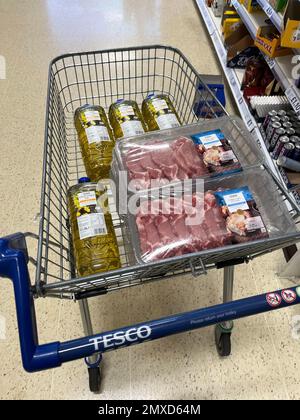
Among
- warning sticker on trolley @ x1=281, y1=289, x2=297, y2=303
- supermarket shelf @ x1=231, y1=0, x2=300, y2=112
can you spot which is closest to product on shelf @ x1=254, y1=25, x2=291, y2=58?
supermarket shelf @ x1=231, y1=0, x2=300, y2=112

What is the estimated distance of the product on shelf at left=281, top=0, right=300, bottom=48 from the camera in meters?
1.42

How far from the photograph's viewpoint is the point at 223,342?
1.29 meters

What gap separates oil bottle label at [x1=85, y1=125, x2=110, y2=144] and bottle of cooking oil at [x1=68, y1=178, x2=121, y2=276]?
24cm

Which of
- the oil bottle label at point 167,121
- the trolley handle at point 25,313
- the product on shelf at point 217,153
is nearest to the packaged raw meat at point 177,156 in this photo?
the product on shelf at point 217,153

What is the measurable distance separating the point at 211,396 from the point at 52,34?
10.1ft

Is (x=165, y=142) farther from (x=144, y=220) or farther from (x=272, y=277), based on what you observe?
(x=272, y=277)

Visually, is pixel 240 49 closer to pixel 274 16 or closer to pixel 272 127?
pixel 274 16

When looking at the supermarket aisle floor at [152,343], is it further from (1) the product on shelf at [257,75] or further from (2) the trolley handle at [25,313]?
(1) the product on shelf at [257,75]

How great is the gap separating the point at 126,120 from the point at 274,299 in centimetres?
80

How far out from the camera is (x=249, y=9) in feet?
6.75

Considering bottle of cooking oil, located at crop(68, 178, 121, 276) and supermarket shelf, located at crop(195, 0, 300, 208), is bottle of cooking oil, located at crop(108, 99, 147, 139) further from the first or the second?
supermarket shelf, located at crop(195, 0, 300, 208)

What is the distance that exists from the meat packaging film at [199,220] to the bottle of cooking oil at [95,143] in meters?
0.32

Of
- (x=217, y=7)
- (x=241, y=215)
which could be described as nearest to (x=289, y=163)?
(x=241, y=215)
